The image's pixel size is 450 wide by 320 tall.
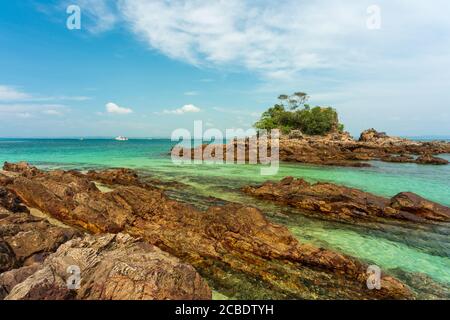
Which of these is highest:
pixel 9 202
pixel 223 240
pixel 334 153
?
pixel 334 153

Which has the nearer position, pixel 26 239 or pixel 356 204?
pixel 26 239

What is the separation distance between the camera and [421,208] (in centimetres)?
1580

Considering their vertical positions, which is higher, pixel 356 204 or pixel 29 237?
pixel 29 237

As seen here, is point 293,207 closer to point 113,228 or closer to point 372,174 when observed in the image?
point 113,228

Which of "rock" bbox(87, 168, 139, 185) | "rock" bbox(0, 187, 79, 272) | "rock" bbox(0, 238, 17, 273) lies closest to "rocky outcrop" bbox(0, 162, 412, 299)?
"rock" bbox(0, 187, 79, 272)

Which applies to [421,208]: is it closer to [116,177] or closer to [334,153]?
[116,177]

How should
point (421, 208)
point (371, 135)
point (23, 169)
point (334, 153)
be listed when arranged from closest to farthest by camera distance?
1. point (421, 208)
2. point (23, 169)
3. point (334, 153)
4. point (371, 135)

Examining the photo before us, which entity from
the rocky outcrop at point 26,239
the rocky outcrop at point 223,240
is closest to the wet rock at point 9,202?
the rocky outcrop at point 223,240

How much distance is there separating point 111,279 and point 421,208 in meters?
17.5

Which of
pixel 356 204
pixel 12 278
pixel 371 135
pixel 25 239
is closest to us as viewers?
pixel 12 278

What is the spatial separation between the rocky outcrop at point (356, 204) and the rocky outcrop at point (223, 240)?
21.7 feet

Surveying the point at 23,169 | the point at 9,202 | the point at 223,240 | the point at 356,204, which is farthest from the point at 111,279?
the point at 23,169
